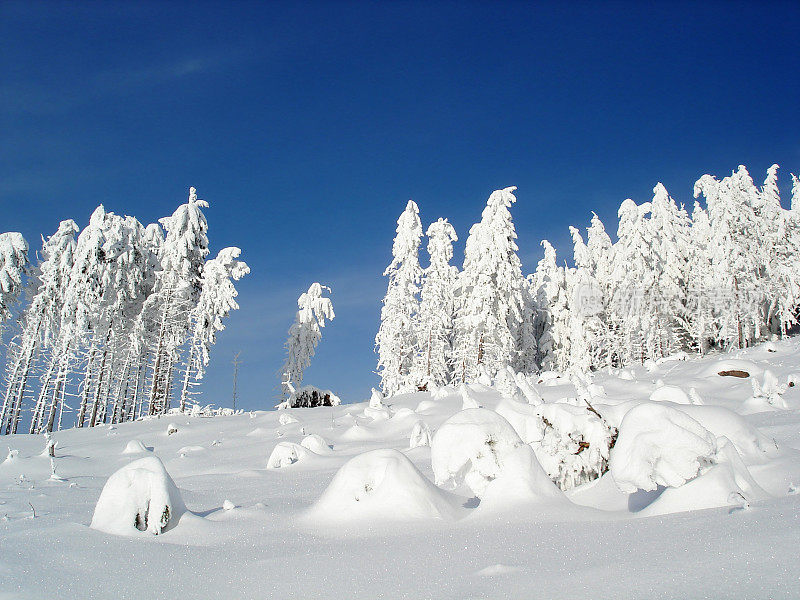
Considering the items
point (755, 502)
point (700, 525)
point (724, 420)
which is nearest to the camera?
point (700, 525)

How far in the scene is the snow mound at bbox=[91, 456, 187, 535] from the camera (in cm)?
508

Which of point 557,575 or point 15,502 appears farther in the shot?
point 15,502

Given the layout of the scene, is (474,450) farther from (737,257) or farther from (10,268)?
(10,268)

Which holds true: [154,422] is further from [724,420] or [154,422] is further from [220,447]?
[724,420]

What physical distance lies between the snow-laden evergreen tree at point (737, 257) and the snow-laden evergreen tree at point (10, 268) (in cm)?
3968

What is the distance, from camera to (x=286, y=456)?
9633 mm

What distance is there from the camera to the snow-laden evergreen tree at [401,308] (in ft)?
107

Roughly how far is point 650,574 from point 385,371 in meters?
30.7

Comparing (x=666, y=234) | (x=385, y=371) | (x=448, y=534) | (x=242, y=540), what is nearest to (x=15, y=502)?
(x=242, y=540)

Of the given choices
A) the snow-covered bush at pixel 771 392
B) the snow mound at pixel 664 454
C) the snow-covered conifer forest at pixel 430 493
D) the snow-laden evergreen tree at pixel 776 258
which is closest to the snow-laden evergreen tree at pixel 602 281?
the snow-laden evergreen tree at pixel 776 258

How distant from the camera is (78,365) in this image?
1108 inches

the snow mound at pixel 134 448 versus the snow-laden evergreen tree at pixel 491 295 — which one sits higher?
the snow-laden evergreen tree at pixel 491 295

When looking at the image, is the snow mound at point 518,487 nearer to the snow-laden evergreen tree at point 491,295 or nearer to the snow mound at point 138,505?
the snow mound at point 138,505

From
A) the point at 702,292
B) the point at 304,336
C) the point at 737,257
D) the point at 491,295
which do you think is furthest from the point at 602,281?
the point at 304,336
